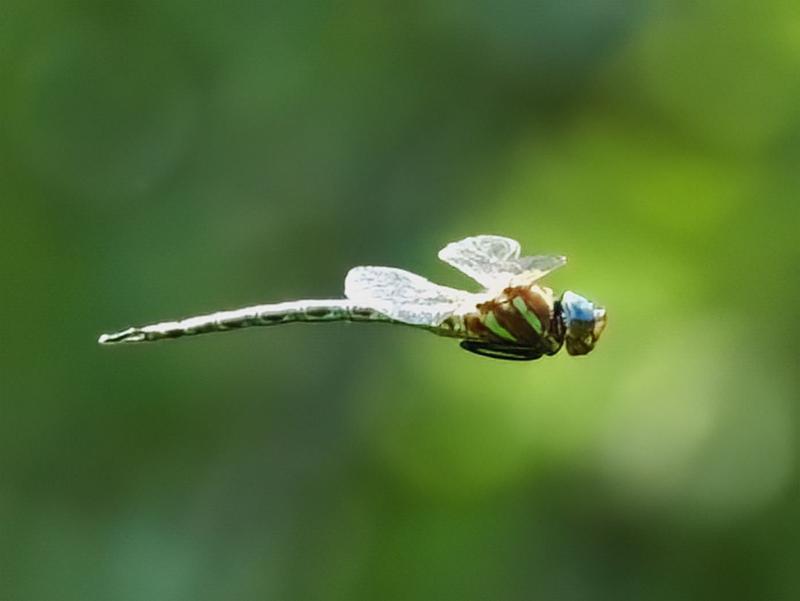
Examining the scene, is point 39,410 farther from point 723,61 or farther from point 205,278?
point 723,61

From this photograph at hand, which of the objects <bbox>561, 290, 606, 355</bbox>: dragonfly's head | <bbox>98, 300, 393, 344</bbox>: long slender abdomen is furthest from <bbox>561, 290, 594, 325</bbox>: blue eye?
<bbox>98, 300, 393, 344</bbox>: long slender abdomen

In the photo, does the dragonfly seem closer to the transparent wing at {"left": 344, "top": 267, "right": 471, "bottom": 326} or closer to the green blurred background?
the transparent wing at {"left": 344, "top": 267, "right": 471, "bottom": 326}

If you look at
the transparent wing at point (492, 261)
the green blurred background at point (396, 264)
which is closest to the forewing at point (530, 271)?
the transparent wing at point (492, 261)

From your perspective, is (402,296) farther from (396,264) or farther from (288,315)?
(396,264)

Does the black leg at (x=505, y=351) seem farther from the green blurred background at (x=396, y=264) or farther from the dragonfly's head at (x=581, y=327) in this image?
the green blurred background at (x=396, y=264)

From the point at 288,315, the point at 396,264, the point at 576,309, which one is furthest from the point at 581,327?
the point at 396,264

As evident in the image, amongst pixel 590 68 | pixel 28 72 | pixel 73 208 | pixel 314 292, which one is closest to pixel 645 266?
pixel 590 68
